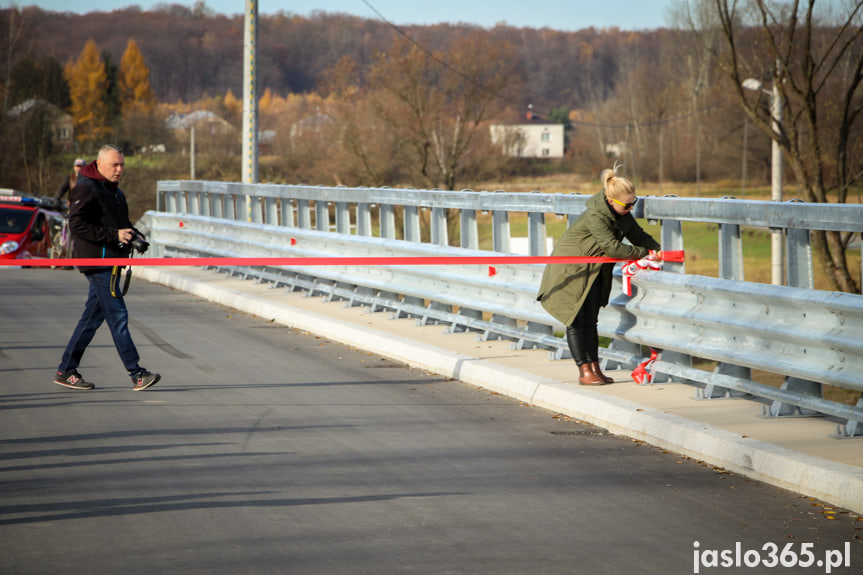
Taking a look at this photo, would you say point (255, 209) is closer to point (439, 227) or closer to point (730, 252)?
point (439, 227)

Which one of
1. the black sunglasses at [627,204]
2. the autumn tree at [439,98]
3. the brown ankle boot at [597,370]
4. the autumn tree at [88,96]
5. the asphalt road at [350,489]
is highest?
the autumn tree at [88,96]

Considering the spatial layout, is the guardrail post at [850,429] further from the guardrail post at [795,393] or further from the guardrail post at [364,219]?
the guardrail post at [364,219]

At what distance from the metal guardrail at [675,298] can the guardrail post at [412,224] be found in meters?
0.02

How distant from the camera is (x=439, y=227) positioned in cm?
1216

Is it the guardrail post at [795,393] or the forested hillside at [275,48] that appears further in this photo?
the forested hillside at [275,48]

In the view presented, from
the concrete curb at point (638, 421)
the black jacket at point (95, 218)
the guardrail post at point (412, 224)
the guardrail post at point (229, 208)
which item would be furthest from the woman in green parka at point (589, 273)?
the guardrail post at point (229, 208)

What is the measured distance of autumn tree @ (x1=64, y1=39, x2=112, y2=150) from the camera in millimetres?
124375

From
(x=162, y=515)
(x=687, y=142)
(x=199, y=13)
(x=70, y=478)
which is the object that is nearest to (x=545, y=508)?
(x=162, y=515)

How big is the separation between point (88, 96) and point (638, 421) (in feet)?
454

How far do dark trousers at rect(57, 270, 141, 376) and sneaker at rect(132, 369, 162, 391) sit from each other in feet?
0.16

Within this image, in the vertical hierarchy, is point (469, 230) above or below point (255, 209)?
below

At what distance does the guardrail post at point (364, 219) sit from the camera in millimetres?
13656

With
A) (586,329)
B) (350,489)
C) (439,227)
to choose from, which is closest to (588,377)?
(586,329)

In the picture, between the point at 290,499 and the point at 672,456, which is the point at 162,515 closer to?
the point at 290,499
